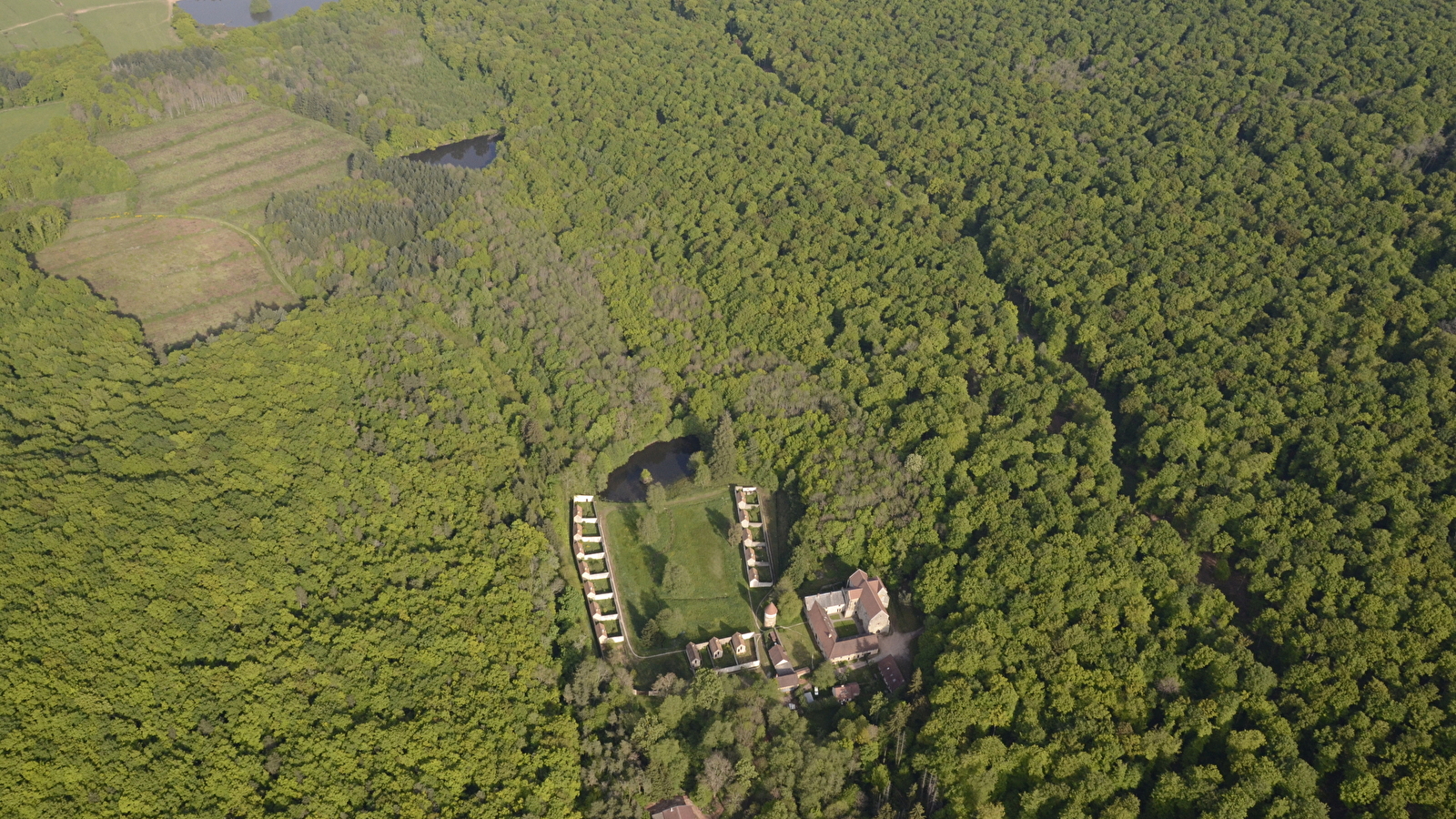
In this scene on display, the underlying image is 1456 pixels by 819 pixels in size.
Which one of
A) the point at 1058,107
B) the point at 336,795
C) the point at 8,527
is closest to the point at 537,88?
the point at 1058,107

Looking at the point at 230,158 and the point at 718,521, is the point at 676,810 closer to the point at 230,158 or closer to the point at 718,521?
the point at 718,521

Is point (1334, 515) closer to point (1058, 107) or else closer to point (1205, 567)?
point (1205, 567)

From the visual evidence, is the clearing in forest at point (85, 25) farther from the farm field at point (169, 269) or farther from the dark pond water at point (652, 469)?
the dark pond water at point (652, 469)

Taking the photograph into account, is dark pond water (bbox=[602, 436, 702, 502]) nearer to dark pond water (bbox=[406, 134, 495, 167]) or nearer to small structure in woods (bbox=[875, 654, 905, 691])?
small structure in woods (bbox=[875, 654, 905, 691])

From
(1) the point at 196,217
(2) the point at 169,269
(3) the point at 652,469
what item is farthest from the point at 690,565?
(1) the point at 196,217

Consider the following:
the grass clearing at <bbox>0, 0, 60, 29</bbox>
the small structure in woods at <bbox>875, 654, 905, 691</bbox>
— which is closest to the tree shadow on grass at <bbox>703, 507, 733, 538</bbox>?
the small structure in woods at <bbox>875, 654, 905, 691</bbox>

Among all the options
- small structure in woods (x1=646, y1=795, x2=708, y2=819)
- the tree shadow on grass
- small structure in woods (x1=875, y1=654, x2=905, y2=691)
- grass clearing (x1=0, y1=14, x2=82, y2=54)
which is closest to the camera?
small structure in woods (x1=646, y1=795, x2=708, y2=819)

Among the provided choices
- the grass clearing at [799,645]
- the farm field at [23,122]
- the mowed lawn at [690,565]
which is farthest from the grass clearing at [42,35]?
the grass clearing at [799,645]
